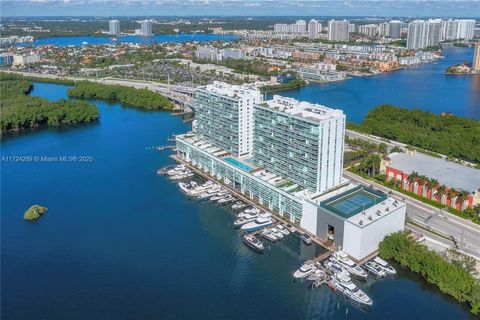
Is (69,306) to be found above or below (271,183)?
below

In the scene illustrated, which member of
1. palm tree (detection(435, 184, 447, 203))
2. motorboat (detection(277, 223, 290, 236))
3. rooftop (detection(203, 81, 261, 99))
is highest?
rooftop (detection(203, 81, 261, 99))

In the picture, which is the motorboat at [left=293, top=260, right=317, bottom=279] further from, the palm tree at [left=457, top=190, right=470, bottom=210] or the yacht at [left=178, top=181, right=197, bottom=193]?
the yacht at [left=178, top=181, right=197, bottom=193]

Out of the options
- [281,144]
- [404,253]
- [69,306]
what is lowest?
[69,306]

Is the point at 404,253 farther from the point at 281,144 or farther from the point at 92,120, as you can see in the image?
the point at 92,120

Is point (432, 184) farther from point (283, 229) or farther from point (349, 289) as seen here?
point (349, 289)

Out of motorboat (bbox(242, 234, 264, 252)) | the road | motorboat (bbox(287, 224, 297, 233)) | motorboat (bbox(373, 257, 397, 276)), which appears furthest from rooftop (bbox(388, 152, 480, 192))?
motorboat (bbox(242, 234, 264, 252))

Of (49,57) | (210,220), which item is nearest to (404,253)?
(210,220)

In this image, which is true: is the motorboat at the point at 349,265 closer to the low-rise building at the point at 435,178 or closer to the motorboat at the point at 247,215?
the motorboat at the point at 247,215
